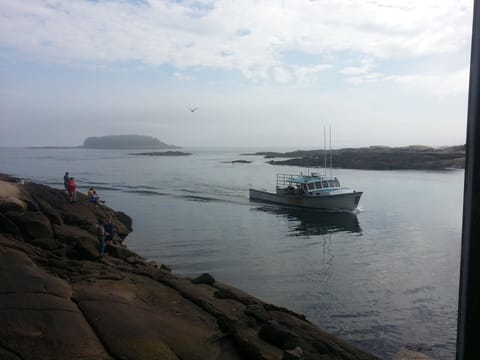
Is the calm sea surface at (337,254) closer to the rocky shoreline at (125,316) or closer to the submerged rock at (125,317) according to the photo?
the rocky shoreline at (125,316)

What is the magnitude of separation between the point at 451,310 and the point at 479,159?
45.9 ft

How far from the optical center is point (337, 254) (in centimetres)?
2155

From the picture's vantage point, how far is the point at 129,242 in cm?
2347

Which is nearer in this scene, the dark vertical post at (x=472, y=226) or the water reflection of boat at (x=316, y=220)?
the dark vertical post at (x=472, y=226)

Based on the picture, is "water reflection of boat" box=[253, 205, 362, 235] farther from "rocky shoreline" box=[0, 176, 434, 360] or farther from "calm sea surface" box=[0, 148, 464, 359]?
"rocky shoreline" box=[0, 176, 434, 360]

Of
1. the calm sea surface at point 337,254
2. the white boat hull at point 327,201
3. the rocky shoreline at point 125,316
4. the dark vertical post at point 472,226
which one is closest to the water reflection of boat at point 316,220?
the calm sea surface at point 337,254

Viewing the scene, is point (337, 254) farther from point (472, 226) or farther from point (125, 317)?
point (472, 226)

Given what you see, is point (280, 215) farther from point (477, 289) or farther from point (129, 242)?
point (477, 289)

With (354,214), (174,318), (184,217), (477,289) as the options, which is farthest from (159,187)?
(477,289)

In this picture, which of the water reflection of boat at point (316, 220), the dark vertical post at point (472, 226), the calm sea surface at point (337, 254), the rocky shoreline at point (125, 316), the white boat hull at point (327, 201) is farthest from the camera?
the white boat hull at point (327, 201)

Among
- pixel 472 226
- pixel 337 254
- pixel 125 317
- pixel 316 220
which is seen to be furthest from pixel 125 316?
pixel 316 220

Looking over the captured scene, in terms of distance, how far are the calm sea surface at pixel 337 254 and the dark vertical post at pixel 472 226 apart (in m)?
9.94

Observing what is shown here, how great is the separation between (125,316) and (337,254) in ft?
49.8

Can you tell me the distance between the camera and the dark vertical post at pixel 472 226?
6.24 ft
